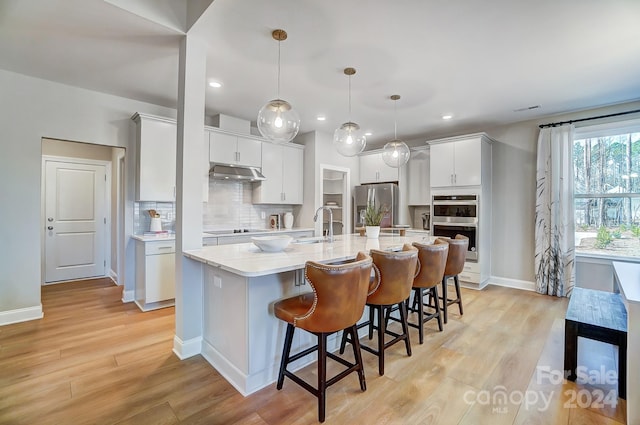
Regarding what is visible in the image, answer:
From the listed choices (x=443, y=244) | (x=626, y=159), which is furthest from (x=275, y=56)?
(x=626, y=159)

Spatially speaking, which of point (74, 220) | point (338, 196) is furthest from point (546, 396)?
point (74, 220)

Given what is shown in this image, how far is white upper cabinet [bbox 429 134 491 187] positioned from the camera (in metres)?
4.62

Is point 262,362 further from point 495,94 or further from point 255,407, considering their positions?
point 495,94

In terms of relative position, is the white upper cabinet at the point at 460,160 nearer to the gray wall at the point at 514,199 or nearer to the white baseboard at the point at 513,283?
the gray wall at the point at 514,199

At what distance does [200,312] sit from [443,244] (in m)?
2.31

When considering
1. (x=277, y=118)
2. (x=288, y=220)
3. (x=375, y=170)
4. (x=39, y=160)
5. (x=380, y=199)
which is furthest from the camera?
(x=375, y=170)

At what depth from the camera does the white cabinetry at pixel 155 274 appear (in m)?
3.54

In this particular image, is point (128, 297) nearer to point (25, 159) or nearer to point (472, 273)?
point (25, 159)

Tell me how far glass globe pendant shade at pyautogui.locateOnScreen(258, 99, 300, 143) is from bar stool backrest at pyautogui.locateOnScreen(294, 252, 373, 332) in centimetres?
136

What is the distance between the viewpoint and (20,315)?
127 inches

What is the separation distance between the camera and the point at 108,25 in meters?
2.37

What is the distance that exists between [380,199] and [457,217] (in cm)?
147

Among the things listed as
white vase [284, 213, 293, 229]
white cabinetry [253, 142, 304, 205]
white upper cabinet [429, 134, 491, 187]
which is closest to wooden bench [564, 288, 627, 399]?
white upper cabinet [429, 134, 491, 187]

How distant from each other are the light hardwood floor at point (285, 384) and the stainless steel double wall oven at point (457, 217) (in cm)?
168
